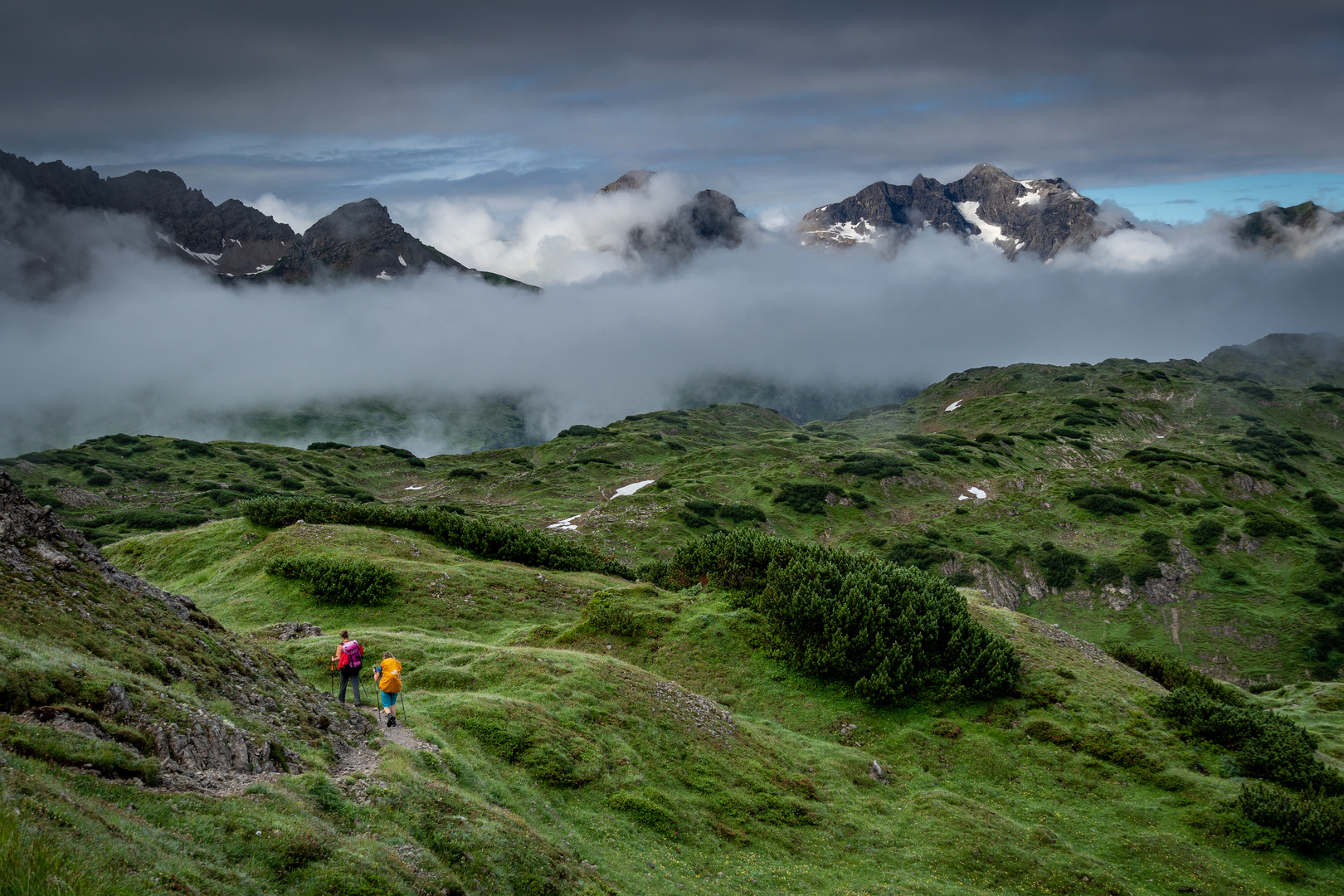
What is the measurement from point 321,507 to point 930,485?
107327 mm

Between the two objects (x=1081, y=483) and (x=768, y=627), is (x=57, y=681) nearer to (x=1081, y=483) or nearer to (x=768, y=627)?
(x=768, y=627)

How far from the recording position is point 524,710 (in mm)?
23844

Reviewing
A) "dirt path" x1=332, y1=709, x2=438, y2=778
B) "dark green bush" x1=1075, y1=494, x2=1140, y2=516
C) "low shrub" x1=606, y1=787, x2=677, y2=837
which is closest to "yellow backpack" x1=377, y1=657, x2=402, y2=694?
"dirt path" x1=332, y1=709, x2=438, y2=778

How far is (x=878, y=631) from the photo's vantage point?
34.8m

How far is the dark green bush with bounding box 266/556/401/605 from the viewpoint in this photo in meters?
39.0

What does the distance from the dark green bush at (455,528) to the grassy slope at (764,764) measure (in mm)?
9061

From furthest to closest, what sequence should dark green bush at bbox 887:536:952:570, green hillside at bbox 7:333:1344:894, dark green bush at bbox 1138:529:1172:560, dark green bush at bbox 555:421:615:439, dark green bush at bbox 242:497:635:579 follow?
dark green bush at bbox 555:421:615:439
dark green bush at bbox 1138:529:1172:560
dark green bush at bbox 887:536:952:570
dark green bush at bbox 242:497:635:579
green hillside at bbox 7:333:1344:894

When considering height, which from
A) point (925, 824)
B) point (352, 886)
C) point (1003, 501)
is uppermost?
point (352, 886)

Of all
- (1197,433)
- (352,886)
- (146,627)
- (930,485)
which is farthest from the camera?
(1197,433)

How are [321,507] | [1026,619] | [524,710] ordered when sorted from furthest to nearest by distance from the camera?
1. [321,507]
2. [1026,619]
3. [524,710]

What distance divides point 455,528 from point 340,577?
12.6 metres

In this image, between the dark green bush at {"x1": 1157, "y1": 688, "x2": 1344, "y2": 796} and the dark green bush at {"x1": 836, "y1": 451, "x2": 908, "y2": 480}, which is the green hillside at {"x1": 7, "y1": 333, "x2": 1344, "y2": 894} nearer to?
the dark green bush at {"x1": 1157, "y1": 688, "x2": 1344, "y2": 796}

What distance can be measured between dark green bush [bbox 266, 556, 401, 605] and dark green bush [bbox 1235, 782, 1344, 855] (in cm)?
4072

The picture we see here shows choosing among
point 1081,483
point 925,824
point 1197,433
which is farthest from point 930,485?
point 925,824
